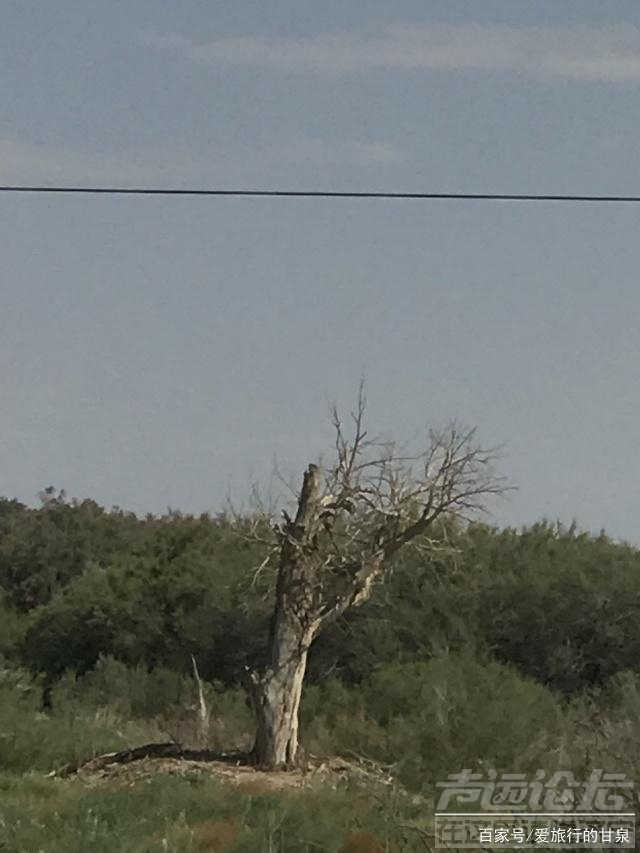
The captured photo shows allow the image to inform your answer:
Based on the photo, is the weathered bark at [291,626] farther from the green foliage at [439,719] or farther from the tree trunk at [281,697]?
the green foliage at [439,719]

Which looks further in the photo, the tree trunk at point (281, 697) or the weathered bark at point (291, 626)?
the weathered bark at point (291, 626)

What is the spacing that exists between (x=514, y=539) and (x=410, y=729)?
1386 centimetres

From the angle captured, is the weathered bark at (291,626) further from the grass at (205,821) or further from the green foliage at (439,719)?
the grass at (205,821)

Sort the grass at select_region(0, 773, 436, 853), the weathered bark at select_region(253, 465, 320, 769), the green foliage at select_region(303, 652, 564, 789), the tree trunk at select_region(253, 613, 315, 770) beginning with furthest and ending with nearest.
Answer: the weathered bark at select_region(253, 465, 320, 769) < the tree trunk at select_region(253, 613, 315, 770) < the green foliage at select_region(303, 652, 564, 789) < the grass at select_region(0, 773, 436, 853)

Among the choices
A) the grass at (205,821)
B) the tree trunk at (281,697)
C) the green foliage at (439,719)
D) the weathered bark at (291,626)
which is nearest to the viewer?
the grass at (205,821)

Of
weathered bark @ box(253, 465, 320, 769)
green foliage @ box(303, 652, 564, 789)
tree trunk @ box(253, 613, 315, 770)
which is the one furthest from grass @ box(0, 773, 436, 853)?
weathered bark @ box(253, 465, 320, 769)

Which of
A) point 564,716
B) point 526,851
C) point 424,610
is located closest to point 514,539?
point 424,610

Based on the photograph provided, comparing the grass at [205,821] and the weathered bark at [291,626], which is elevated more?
the weathered bark at [291,626]

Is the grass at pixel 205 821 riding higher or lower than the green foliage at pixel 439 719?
lower

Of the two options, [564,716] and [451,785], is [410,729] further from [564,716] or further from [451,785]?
[451,785]

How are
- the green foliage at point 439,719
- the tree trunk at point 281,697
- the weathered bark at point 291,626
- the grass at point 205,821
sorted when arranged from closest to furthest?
the grass at point 205,821
the green foliage at point 439,719
the tree trunk at point 281,697
the weathered bark at point 291,626

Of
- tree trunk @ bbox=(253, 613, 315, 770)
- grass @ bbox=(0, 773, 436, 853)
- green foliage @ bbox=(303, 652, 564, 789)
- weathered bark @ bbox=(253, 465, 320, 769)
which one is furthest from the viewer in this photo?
weathered bark @ bbox=(253, 465, 320, 769)

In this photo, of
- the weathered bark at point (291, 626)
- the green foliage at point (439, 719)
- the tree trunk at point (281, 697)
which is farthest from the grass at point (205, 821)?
the weathered bark at point (291, 626)

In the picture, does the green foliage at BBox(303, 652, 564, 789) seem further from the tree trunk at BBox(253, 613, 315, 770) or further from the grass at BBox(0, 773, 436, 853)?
the grass at BBox(0, 773, 436, 853)
